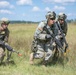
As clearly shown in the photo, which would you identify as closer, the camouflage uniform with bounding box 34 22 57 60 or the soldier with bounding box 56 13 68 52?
the camouflage uniform with bounding box 34 22 57 60

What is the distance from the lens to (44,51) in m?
8.54

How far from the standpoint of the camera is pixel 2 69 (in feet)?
26.2

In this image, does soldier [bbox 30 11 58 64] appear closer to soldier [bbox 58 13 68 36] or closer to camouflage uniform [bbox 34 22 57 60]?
camouflage uniform [bbox 34 22 57 60]

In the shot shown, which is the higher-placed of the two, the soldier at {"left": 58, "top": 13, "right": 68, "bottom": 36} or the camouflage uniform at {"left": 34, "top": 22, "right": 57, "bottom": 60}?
the soldier at {"left": 58, "top": 13, "right": 68, "bottom": 36}

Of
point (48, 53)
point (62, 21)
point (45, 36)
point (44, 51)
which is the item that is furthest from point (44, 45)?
point (62, 21)

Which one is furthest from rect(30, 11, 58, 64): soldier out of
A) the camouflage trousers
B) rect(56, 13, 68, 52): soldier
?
rect(56, 13, 68, 52): soldier

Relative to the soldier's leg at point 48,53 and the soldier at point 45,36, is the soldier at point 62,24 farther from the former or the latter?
the soldier's leg at point 48,53

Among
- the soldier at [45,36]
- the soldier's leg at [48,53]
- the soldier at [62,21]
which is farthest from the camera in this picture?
the soldier at [62,21]

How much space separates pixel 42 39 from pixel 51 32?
0.38 m

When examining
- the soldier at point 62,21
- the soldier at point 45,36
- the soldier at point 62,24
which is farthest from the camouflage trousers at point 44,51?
the soldier at point 62,21

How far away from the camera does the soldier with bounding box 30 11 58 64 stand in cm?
821

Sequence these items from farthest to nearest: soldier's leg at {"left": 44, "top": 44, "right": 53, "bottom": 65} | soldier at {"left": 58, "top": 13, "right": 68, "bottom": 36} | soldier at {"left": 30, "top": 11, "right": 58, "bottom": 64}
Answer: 1. soldier at {"left": 58, "top": 13, "right": 68, "bottom": 36}
2. soldier's leg at {"left": 44, "top": 44, "right": 53, "bottom": 65}
3. soldier at {"left": 30, "top": 11, "right": 58, "bottom": 64}

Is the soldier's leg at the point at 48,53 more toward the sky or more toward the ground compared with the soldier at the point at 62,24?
more toward the ground

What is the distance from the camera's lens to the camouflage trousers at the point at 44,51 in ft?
27.6
